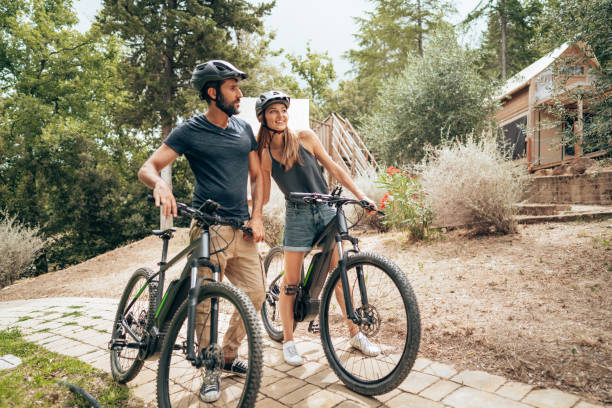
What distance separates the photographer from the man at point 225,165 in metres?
2.50

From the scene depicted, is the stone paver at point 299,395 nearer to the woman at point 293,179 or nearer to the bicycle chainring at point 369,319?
the woman at point 293,179

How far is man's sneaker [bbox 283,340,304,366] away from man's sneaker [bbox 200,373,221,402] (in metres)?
0.96

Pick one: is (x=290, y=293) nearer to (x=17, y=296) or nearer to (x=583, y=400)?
(x=583, y=400)

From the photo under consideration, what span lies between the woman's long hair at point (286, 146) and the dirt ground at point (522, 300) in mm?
1771

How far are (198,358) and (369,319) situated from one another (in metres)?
1.04

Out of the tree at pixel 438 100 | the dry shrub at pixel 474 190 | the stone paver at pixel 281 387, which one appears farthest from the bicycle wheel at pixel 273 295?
the tree at pixel 438 100

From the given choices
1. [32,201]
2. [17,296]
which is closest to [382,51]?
[32,201]

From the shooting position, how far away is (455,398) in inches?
90.6

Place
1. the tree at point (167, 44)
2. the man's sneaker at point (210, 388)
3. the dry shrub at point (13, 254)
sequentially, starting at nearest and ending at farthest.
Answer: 1. the man's sneaker at point (210, 388)
2. the dry shrub at point (13, 254)
3. the tree at point (167, 44)

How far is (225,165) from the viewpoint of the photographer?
2604 mm

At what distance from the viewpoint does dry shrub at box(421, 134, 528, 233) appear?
584cm

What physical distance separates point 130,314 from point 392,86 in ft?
44.9

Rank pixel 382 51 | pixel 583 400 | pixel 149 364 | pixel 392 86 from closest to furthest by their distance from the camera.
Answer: pixel 583 400 → pixel 149 364 → pixel 392 86 → pixel 382 51

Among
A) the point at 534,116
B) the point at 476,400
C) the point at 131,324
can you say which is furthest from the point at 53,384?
the point at 534,116
